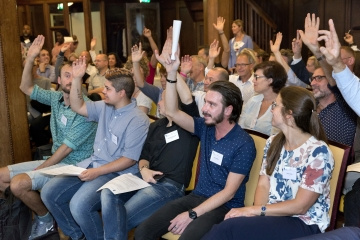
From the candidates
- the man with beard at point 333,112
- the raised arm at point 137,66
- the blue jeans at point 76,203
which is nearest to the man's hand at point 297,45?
the man with beard at point 333,112

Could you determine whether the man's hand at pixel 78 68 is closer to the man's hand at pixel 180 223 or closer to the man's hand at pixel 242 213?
the man's hand at pixel 180 223

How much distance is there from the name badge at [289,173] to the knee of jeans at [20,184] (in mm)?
1805

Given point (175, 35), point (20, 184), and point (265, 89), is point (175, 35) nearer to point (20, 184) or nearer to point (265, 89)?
point (265, 89)

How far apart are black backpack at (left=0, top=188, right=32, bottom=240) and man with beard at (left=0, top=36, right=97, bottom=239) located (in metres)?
0.05

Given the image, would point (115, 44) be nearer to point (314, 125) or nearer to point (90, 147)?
point (90, 147)

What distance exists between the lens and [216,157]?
2672 millimetres

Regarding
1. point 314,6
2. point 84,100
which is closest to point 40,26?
point 314,6

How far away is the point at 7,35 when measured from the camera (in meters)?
4.32

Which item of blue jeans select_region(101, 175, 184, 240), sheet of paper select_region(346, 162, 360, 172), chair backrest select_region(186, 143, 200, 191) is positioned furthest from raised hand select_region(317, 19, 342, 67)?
blue jeans select_region(101, 175, 184, 240)

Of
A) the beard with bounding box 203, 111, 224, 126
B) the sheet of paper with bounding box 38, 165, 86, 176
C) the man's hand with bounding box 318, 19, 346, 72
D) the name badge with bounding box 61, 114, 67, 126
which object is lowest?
the sheet of paper with bounding box 38, 165, 86, 176

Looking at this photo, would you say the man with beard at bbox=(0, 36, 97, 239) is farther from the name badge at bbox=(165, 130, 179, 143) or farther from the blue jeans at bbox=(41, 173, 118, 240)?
the name badge at bbox=(165, 130, 179, 143)

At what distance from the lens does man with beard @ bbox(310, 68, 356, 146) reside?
3.02 m

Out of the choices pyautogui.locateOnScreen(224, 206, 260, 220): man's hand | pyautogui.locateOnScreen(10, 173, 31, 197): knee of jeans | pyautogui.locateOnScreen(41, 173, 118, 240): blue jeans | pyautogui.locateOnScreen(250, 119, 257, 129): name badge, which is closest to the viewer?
pyautogui.locateOnScreen(224, 206, 260, 220): man's hand

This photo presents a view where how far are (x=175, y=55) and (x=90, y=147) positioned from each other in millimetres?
1171
